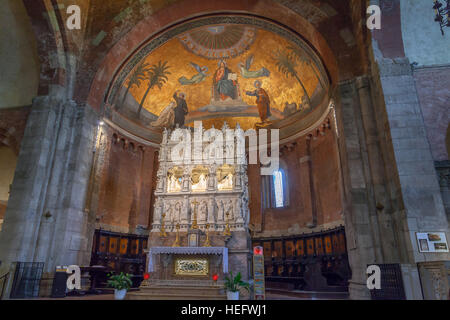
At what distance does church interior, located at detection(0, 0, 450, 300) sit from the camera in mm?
9414

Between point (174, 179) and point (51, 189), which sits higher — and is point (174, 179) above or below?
above

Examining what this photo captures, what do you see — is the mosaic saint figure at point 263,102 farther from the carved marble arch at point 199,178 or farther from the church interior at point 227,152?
the carved marble arch at point 199,178

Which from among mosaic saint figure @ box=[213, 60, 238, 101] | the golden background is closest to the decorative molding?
the golden background

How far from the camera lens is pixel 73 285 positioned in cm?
1057

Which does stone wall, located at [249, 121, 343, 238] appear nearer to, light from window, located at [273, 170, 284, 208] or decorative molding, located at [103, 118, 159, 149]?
light from window, located at [273, 170, 284, 208]

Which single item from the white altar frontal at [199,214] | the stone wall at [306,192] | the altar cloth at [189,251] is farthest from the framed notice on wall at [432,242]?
the stone wall at [306,192]

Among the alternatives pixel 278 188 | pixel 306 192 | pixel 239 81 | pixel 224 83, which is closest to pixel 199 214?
pixel 306 192

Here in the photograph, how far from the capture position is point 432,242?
8133 mm

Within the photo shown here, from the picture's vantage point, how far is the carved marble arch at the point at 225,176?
14.1m

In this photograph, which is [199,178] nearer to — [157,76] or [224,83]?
[157,76]

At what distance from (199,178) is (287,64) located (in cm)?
926

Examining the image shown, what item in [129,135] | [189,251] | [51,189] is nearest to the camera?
[189,251]
